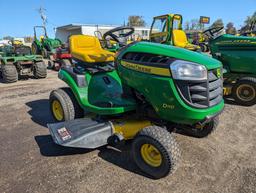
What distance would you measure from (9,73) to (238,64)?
696 cm

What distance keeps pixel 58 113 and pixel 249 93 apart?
148 inches

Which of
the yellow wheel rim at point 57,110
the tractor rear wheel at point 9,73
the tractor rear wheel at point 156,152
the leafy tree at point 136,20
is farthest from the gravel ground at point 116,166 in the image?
the leafy tree at point 136,20

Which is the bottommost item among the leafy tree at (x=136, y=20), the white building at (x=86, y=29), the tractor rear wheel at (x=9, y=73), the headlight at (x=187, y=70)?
the tractor rear wheel at (x=9, y=73)

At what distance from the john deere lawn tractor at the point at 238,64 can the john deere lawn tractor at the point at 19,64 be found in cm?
617

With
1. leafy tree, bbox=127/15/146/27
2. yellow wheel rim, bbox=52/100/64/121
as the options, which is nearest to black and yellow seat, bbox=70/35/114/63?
yellow wheel rim, bbox=52/100/64/121

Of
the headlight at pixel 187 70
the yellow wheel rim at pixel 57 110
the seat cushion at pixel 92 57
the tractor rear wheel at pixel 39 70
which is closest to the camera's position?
the headlight at pixel 187 70

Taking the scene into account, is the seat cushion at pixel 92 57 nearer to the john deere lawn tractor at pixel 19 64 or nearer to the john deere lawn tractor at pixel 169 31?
the john deere lawn tractor at pixel 169 31

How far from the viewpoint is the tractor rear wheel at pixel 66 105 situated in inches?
136

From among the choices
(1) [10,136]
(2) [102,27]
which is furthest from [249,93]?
(2) [102,27]

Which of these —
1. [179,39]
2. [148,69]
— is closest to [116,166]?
[148,69]

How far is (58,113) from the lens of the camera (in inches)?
151

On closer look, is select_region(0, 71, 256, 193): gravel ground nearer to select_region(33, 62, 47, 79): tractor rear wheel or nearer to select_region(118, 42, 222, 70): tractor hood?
select_region(118, 42, 222, 70): tractor hood

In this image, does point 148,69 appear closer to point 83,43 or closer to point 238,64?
point 83,43

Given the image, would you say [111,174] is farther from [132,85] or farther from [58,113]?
[58,113]
